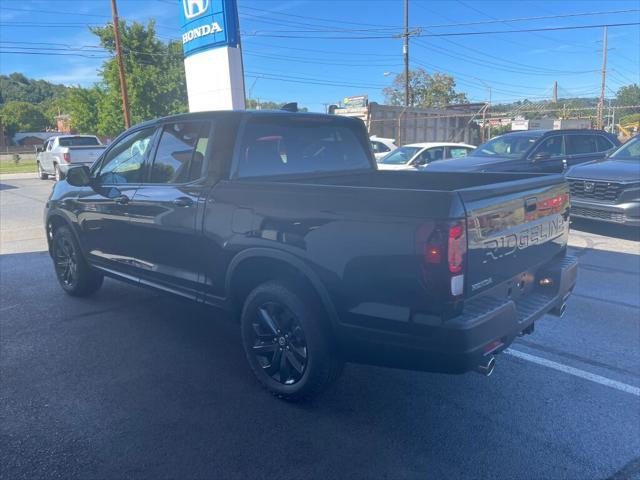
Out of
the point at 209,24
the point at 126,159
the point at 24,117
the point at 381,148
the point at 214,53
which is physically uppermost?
the point at 24,117

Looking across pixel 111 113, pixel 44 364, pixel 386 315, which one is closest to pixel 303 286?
pixel 386 315

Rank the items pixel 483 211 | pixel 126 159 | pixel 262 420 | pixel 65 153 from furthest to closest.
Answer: pixel 65 153 → pixel 126 159 → pixel 262 420 → pixel 483 211

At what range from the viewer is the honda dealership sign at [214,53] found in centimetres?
1364

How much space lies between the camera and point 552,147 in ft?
33.6

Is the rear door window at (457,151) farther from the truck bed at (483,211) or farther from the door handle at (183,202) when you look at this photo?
the door handle at (183,202)

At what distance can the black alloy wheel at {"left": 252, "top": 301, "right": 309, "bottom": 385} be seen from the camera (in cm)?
318

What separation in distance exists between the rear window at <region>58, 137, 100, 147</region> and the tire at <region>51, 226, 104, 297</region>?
16118mm

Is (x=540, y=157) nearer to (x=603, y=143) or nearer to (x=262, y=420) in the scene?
(x=603, y=143)

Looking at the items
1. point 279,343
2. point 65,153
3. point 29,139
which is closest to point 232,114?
point 279,343

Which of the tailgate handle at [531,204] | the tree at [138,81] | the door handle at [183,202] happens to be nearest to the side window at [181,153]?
the door handle at [183,202]

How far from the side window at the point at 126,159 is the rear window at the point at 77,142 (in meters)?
17.0

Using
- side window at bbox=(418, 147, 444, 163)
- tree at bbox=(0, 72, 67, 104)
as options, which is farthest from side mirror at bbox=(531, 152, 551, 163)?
tree at bbox=(0, 72, 67, 104)

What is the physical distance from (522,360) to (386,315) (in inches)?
69.9

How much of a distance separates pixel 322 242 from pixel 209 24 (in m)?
13.0
